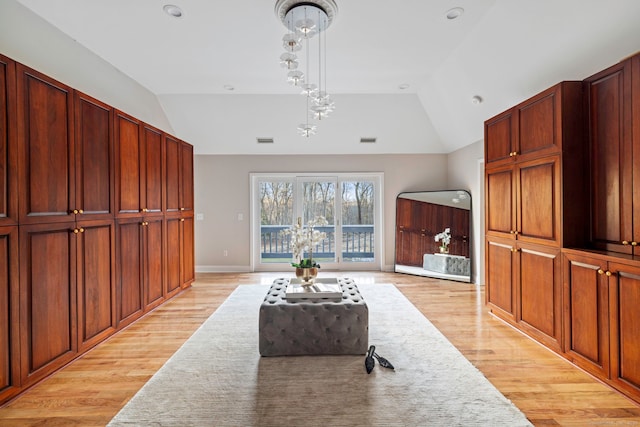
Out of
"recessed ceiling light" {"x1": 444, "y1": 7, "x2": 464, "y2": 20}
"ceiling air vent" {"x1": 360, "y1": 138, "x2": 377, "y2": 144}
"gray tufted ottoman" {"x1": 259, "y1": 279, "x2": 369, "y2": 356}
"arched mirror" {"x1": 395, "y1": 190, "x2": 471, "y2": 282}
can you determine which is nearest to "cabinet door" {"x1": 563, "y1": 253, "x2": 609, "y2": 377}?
"gray tufted ottoman" {"x1": 259, "y1": 279, "x2": 369, "y2": 356}

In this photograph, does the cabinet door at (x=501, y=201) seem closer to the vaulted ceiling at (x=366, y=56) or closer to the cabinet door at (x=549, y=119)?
the cabinet door at (x=549, y=119)

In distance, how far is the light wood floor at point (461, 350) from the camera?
1967 mm

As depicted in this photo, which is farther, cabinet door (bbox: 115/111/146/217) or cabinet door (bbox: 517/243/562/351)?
cabinet door (bbox: 115/111/146/217)

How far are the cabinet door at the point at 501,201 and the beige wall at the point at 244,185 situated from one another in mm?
2611

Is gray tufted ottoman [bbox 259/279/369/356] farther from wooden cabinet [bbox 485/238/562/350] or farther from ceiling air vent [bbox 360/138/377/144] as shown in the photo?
ceiling air vent [bbox 360/138/377/144]

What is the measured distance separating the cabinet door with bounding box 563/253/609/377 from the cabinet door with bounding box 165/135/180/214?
4.33 metres

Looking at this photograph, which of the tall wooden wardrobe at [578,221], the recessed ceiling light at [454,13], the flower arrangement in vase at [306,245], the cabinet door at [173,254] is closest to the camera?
the tall wooden wardrobe at [578,221]

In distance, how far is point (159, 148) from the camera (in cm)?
400

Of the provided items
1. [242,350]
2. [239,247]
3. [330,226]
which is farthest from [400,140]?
[242,350]

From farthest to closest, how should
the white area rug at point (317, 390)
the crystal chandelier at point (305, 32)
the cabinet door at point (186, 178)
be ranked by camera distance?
1. the cabinet door at point (186, 178)
2. the crystal chandelier at point (305, 32)
3. the white area rug at point (317, 390)

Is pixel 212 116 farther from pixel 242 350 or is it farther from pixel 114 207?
pixel 242 350

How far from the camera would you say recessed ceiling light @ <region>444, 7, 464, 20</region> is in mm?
2807

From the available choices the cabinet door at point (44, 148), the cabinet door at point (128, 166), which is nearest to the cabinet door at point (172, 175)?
the cabinet door at point (128, 166)

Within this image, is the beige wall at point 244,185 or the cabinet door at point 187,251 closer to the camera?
the cabinet door at point 187,251
